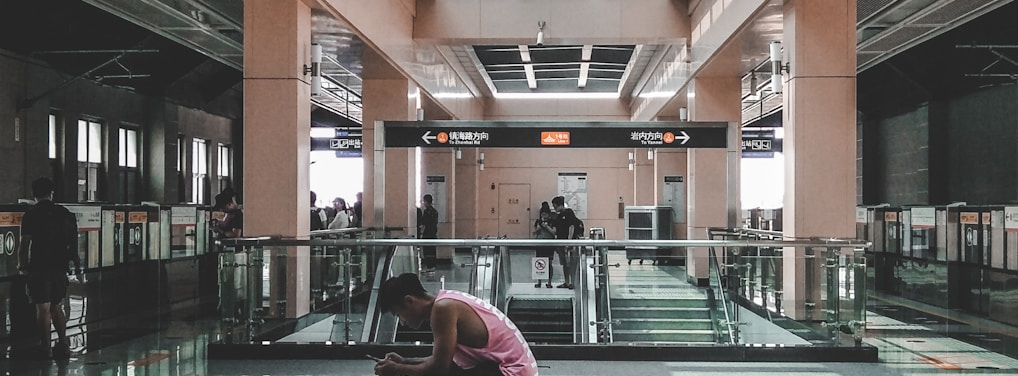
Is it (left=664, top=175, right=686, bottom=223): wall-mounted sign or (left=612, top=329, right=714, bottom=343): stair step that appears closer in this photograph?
(left=612, top=329, right=714, bottom=343): stair step

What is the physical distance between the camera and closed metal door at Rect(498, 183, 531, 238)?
28.2 meters

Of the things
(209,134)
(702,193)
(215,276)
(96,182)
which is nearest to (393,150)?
→ (215,276)

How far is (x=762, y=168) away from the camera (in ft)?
117

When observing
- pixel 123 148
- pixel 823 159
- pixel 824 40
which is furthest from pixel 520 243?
pixel 123 148

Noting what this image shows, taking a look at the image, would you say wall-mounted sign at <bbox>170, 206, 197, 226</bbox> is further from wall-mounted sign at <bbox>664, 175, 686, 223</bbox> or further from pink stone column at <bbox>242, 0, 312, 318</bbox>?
wall-mounted sign at <bbox>664, 175, 686, 223</bbox>

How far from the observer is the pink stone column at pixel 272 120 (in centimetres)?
936

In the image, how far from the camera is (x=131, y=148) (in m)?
19.4

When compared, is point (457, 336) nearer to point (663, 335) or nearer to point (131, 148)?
point (663, 335)

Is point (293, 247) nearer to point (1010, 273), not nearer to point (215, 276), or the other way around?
point (215, 276)

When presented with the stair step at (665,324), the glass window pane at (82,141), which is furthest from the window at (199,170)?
the stair step at (665,324)

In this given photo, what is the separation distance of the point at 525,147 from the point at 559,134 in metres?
1.26

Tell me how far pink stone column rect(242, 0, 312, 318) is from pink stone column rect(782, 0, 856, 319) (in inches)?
216

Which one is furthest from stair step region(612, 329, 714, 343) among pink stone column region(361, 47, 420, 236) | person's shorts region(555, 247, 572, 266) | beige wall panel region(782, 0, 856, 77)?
pink stone column region(361, 47, 420, 236)

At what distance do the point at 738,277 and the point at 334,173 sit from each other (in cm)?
2793
